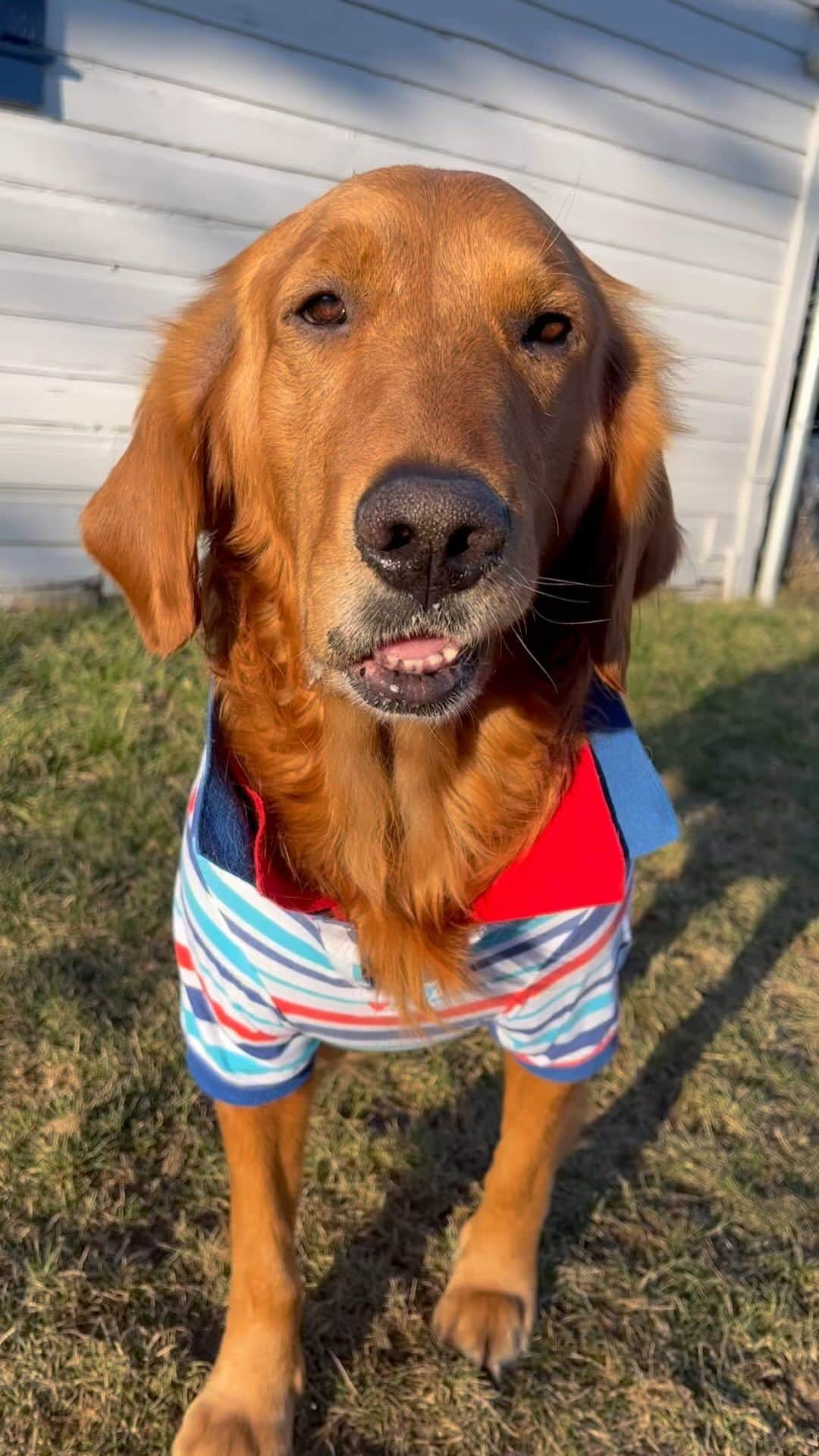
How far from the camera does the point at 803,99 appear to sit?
6.01 m

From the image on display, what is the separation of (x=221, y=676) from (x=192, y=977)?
1.70 ft

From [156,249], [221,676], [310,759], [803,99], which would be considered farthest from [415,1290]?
[803,99]

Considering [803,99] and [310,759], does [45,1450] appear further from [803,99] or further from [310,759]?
[803,99]

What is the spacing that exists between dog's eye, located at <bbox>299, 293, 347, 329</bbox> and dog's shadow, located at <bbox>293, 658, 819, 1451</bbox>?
165cm

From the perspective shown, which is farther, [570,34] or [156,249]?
[570,34]

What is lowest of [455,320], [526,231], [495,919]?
[495,919]

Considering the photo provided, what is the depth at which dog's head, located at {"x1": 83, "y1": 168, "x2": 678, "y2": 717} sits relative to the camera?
4.34 ft

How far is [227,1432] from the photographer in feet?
5.35

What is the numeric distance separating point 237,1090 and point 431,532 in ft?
3.29

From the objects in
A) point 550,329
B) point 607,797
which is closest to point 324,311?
point 550,329

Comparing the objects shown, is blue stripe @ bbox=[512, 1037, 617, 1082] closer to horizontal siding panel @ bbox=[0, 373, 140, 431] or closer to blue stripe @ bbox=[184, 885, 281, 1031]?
blue stripe @ bbox=[184, 885, 281, 1031]

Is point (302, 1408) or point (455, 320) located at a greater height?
point (455, 320)

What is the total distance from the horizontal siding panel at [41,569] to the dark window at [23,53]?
5.22 feet

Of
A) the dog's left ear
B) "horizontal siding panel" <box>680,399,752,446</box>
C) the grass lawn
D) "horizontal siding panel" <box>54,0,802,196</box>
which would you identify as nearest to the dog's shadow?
the grass lawn
